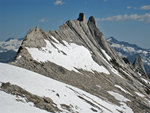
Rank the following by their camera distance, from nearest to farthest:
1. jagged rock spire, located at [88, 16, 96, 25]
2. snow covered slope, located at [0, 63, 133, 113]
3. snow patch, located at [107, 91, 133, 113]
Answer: snow covered slope, located at [0, 63, 133, 113], snow patch, located at [107, 91, 133, 113], jagged rock spire, located at [88, 16, 96, 25]

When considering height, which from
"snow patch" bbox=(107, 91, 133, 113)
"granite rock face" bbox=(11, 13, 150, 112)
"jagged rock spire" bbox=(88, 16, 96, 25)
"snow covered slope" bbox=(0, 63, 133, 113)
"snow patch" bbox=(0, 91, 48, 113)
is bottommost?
"snow patch" bbox=(0, 91, 48, 113)

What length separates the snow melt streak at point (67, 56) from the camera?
44447mm

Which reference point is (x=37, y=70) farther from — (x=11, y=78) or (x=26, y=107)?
(x=26, y=107)

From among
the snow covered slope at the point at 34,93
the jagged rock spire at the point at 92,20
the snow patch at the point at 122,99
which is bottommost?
the snow covered slope at the point at 34,93

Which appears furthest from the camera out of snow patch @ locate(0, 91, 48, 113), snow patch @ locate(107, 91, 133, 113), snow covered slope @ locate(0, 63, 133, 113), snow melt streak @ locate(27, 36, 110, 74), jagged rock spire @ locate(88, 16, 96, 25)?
jagged rock spire @ locate(88, 16, 96, 25)

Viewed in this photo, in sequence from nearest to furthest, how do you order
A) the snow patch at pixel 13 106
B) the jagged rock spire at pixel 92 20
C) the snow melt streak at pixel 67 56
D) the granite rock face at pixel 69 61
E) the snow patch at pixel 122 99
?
the snow patch at pixel 13 106 < the granite rock face at pixel 69 61 < the snow patch at pixel 122 99 < the snow melt streak at pixel 67 56 < the jagged rock spire at pixel 92 20

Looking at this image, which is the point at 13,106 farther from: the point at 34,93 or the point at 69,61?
the point at 69,61

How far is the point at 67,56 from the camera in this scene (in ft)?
177

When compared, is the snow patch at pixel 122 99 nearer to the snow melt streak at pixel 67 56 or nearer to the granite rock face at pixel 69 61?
the granite rock face at pixel 69 61

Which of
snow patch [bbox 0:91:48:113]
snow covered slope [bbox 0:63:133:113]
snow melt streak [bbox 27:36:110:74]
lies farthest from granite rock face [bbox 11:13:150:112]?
snow patch [bbox 0:91:48:113]

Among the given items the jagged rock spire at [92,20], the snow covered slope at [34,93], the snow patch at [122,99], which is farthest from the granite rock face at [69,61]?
the jagged rock spire at [92,20]

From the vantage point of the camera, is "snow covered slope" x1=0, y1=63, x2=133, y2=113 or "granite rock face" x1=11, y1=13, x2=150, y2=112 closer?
"snow covered slope" x1=0, y1=63, x2=133, y2=113

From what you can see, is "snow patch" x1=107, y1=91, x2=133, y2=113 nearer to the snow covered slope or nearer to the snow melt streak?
the snow melt streak

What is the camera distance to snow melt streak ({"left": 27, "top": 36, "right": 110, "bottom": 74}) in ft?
146
